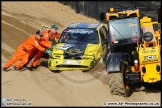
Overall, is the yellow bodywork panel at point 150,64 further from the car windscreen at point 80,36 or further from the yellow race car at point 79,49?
the car windscreen at point 80,36

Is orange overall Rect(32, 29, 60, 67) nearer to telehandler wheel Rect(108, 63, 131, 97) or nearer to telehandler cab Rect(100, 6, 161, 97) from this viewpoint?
telehandler cab Rect(100, 6, 161, 97)

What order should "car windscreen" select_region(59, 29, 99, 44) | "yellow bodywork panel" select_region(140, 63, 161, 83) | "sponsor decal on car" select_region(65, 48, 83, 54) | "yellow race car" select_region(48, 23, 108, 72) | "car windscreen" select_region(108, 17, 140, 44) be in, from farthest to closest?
1. "car windscreen" select_region(59, 29, 99, 44)
2. "sponsor decal on car" select_region(65, 48, 83, 54)
3. "yellow race car" select_region(48, 23, 108, 72)
4. "car windscreen" select_region(108, 17, 140, 44)
5. "yellow bodywork panel" select_region(140, 63, 161, 83)

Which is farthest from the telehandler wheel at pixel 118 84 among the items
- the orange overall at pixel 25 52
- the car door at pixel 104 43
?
the orange overall at pixel 25 52

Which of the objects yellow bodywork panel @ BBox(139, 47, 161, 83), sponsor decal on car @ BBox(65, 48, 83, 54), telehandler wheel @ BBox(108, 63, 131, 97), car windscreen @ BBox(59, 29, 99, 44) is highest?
car windscreen @ BBox(59, 29, 99, 44)

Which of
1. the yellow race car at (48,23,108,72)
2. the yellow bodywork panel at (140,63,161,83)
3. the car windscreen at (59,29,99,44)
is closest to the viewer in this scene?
the yellow bodywork panel at (140,63,161,83)

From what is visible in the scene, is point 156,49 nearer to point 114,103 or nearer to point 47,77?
point 114,103

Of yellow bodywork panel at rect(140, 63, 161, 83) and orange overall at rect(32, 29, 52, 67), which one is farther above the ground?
orange overall at rect(32, 29, 52, 67)

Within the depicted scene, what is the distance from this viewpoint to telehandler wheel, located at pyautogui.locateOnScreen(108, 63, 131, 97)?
10.7 metres

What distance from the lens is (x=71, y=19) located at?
23.0m

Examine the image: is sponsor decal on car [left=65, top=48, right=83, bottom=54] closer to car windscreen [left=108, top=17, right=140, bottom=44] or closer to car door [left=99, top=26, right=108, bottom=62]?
car door [left=99, top=26, right=108, bottom=62]

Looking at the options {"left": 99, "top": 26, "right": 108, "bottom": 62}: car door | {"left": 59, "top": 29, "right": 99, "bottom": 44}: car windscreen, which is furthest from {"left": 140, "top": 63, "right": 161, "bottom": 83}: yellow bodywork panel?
{"left": 59, "top": 29, "right": 99, "bottom": 44}: car windscreen

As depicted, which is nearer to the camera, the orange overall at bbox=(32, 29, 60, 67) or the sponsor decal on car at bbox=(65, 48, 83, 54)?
the sponsor decal on car at bbox=(65, 48, 83, 54)

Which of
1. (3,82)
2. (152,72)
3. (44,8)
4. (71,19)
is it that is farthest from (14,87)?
(44,8)

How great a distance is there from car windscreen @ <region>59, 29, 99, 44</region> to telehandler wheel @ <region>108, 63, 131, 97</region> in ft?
14.0
